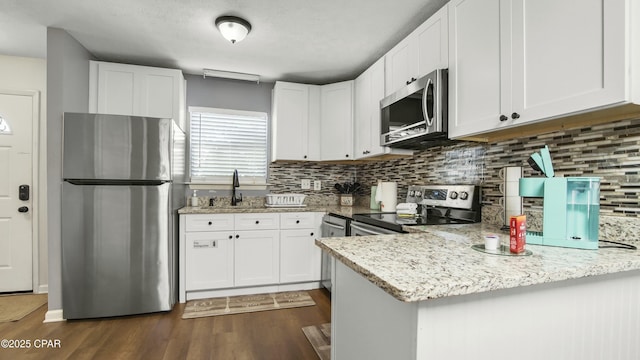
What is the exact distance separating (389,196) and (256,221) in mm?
1327

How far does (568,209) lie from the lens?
121 centimetres

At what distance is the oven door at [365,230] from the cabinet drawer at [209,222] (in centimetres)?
124

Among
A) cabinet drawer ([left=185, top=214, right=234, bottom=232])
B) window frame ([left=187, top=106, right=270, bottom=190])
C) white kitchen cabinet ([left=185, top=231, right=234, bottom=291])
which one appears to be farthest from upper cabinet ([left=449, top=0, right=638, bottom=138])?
window frame ([left=187, top=106, right=270, bottom=190])

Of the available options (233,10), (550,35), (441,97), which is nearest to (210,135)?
(233,10)

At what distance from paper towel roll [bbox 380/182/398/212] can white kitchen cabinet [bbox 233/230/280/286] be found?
1109 mm

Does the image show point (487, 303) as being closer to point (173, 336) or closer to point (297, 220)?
point (173, 336)

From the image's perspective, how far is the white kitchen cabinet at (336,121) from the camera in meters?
3.36

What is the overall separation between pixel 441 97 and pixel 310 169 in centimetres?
213

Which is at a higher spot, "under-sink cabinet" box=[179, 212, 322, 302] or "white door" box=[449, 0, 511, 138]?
"white door" box=[449, 0, 511, 138]

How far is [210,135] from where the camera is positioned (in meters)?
3.55

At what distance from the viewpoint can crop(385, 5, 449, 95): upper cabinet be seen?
1.94 meters

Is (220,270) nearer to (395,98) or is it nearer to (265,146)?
(265,146)

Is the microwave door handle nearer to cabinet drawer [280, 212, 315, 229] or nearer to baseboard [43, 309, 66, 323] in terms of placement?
cabinet drawer [280, 212, 315, 229]

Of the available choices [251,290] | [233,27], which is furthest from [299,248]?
[233,27]
